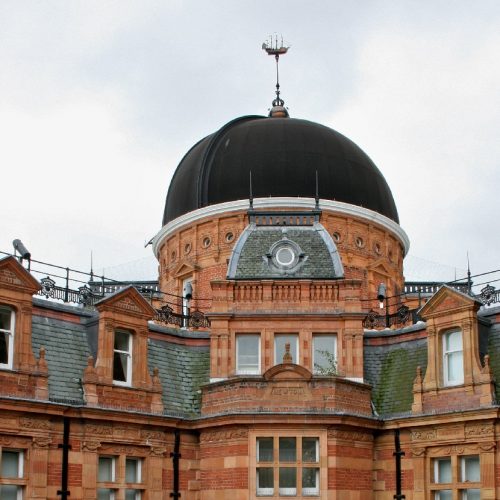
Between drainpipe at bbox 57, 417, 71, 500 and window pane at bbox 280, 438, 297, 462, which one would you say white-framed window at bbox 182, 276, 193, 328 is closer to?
window pane at bbox 280, 438, 297, 462

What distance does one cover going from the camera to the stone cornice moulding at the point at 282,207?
42406 millimetres

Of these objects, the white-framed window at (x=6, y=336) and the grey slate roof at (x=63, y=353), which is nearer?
the white-framed window at (x=6, y=336)

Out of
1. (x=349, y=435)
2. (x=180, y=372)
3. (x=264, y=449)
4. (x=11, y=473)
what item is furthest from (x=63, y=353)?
(x=349, y=435)

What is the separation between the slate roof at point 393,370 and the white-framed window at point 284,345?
91.2 inches

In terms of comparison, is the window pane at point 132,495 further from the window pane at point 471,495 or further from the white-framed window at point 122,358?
the window pane at point 471,495

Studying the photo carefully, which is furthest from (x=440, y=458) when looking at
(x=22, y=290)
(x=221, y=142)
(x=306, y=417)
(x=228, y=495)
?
(x=221, y=142)

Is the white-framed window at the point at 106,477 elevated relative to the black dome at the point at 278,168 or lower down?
lower down

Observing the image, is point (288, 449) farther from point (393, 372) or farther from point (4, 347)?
point (4, 347)

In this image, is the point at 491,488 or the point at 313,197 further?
the point at 313,197

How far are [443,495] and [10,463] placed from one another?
472 inches

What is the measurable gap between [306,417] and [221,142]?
19.0 meters

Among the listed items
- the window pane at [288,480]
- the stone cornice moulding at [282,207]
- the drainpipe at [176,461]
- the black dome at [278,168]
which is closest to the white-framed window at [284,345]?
the window pane at [288,480]

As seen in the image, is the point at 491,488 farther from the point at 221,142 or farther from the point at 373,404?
the point at 221,142

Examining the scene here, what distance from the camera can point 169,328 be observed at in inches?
1275
